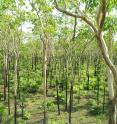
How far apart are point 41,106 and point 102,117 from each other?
6.31m

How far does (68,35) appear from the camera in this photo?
2802 cm

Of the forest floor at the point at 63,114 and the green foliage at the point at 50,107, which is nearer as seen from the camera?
the forest floor at the point at 63,114

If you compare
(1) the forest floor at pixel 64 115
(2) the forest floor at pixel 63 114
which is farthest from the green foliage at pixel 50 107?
(1) the forest floor at pixel 64 115

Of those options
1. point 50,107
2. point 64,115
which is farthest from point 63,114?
point 50,107

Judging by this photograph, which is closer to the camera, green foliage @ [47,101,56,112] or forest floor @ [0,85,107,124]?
forest floor @ [0,85,107,124]

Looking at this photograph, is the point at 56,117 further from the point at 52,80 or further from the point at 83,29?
the point at 52,80

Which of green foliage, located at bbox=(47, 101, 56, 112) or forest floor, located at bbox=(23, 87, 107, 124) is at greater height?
green foliage, located at bbox=(47, 101, 56, 112)

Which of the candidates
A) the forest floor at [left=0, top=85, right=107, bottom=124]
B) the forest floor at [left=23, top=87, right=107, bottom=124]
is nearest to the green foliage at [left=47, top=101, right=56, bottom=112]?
the forest floor at [left=0, top=85, right=107, bottom=124]

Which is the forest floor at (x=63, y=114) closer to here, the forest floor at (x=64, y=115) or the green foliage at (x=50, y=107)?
the forest floor at (x=64, y=115)

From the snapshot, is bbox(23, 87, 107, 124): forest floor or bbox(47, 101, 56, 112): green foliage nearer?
bbox(23, 87, 107, 124): forest floor

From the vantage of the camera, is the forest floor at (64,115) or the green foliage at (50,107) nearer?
the forest floor at (64,115)

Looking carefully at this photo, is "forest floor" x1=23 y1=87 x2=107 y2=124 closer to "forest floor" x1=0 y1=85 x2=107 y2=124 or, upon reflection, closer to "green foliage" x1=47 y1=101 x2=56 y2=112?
"forest floor" x1=0 y1=85 x2=107 y2=124

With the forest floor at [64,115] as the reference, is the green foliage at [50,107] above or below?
above

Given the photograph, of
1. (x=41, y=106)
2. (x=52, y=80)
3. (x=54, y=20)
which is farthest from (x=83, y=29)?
(x=52, y=80)
